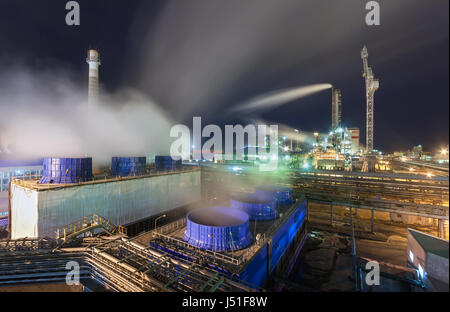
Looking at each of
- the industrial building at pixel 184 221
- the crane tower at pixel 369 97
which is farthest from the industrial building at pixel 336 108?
the industrial building at pixel 184 221

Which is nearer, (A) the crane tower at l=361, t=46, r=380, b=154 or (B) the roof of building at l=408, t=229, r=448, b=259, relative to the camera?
(B) the roof of building at l=408, t=229, r=448, b=259

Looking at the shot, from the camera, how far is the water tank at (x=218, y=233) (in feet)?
34.2

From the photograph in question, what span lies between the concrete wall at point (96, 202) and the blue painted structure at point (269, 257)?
46.5ft

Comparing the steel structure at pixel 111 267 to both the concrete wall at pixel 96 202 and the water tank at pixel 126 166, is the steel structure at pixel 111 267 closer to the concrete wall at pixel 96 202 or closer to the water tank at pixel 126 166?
the concrete wall at pixel 96 202

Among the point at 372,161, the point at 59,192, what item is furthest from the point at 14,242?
the point at 372,161

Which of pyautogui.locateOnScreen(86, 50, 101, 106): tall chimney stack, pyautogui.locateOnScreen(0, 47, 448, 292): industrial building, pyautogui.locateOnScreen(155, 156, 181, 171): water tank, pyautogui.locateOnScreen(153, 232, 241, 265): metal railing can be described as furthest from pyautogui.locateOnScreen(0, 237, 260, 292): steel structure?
pyautogui.locateOnScreen(86, 50, 101, 106): tall chimney stack

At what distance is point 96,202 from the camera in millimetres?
16453

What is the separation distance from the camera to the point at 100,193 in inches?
660

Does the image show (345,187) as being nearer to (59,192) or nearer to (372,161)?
(59,192)

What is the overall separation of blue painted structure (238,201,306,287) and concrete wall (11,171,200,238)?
558 inches

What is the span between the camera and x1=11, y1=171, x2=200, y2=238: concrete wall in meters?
13.7

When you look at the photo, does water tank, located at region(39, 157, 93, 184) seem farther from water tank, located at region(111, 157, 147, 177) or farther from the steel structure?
the steel structure

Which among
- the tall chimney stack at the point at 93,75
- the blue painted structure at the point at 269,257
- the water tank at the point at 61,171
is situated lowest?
the blue painted structure at the point at 269,257

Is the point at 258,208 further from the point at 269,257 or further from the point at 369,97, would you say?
the point at 369,97
